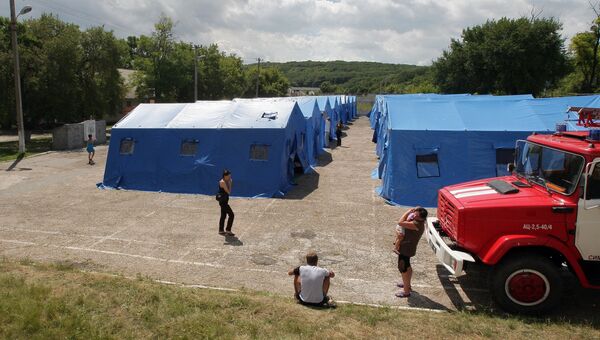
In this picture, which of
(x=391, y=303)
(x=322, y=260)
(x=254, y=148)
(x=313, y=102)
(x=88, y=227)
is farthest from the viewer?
(x=313, y=102)

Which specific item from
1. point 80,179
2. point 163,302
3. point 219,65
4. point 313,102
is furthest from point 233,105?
point 219,65

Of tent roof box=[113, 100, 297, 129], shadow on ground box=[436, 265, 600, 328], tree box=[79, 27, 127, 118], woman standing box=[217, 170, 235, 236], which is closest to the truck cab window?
shadow on ground box=[436, 265, 600, 328]

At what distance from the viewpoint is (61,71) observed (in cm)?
3000

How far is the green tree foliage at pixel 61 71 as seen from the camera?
28.7 m

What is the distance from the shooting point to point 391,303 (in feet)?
24.9

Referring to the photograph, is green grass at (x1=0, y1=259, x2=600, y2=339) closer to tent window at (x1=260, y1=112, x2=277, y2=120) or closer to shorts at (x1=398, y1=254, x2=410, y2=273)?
shorts at (x1=398, y1=254, x2=410, y2=273)

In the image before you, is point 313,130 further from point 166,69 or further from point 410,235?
point 166,69

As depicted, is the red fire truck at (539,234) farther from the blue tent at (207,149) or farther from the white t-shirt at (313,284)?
the blue tent at (207,149)

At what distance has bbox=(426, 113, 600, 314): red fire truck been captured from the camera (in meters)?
6.68

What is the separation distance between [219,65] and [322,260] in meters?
48.7

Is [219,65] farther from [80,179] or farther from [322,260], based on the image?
[322,260]

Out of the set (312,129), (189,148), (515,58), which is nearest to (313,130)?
(312,129)

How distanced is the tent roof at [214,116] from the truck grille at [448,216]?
8.94 metres

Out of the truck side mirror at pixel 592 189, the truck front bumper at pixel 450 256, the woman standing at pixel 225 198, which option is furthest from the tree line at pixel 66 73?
the truck side mirror at pixel 592 189
